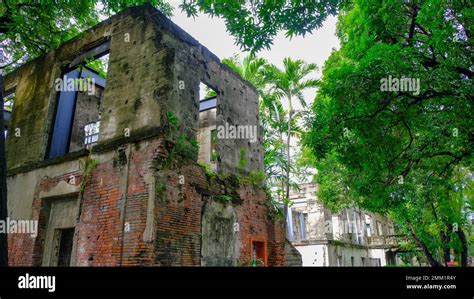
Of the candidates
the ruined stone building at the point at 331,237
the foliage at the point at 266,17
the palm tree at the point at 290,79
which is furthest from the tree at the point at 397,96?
the ruined stone building at the point at 331,237

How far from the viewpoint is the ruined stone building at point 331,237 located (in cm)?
2025

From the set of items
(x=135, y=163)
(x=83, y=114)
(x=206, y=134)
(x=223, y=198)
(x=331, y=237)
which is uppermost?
(x=206, y=134)

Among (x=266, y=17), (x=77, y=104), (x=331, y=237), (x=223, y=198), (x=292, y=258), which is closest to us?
(x=266, y=17)

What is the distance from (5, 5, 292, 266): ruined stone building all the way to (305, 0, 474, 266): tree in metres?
3.13

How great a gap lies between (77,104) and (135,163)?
19.3ft

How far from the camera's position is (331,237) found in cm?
2147

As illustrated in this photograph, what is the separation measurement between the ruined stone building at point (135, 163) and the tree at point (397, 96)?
3.13 meters

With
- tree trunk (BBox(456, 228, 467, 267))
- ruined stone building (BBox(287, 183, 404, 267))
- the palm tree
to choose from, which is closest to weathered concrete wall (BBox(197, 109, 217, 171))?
the palm tree

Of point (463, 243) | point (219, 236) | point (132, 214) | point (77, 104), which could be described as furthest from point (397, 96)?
point (463, 243)

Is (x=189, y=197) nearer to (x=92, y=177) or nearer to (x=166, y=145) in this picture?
(x=166, y=145)

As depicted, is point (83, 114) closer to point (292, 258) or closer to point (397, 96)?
point (292, 258)

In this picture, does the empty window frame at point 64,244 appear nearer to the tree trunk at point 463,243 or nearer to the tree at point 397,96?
the tree at point 397,96

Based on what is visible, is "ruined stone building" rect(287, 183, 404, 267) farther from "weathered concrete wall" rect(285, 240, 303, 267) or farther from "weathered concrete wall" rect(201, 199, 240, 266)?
"weathered concrete wall" rect(201, 199, 240, 266)
